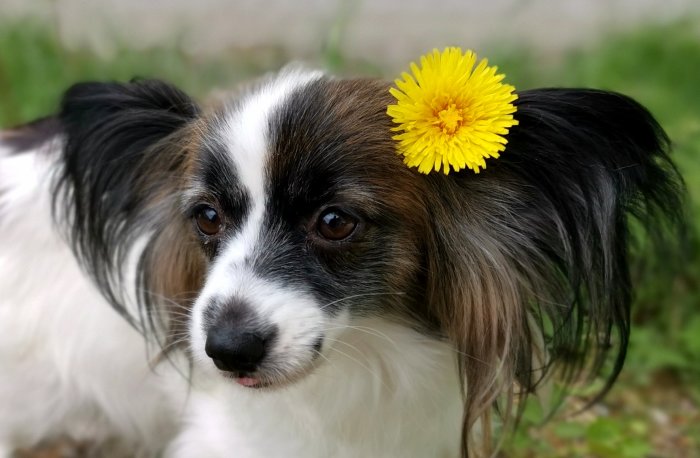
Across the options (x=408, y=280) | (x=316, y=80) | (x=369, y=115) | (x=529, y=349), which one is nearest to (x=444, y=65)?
(x=369, y=115)

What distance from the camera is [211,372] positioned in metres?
2.00

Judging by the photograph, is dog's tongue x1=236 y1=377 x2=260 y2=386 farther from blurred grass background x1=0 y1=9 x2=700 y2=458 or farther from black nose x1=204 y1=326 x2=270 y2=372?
blurred grass background x1=0 y1=9 x2=700 y2=458

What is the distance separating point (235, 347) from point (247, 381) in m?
0.16

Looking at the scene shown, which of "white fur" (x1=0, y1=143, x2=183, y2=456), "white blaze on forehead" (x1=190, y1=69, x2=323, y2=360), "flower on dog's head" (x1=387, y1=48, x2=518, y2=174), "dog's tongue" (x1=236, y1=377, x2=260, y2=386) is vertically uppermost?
"flower on dog's head" (x1=387, y1=48, x2=518, y2=174)

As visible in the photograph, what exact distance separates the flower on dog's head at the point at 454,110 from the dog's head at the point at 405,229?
0.30 ft

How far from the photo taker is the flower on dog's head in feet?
5.69

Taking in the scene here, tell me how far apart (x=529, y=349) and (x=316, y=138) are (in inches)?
27.6

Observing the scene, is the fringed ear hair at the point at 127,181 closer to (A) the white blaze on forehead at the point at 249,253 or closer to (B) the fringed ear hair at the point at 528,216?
(A) the white blaze on forehead at the point at 249,253

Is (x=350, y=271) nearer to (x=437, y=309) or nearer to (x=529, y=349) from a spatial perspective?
(x=437, y=309)

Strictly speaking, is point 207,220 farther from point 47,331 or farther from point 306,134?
point 47,331

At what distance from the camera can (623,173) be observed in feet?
5.85

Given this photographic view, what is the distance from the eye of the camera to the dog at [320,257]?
179 centimetres

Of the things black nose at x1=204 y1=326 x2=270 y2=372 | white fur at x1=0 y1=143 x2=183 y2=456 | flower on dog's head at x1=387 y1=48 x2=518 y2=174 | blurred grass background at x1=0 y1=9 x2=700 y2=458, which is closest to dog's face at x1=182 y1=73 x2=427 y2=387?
black nose at x1=204 y1=326 x2=270 y2=372

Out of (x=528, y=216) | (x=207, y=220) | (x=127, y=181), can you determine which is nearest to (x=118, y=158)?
(x=127, y=181)
